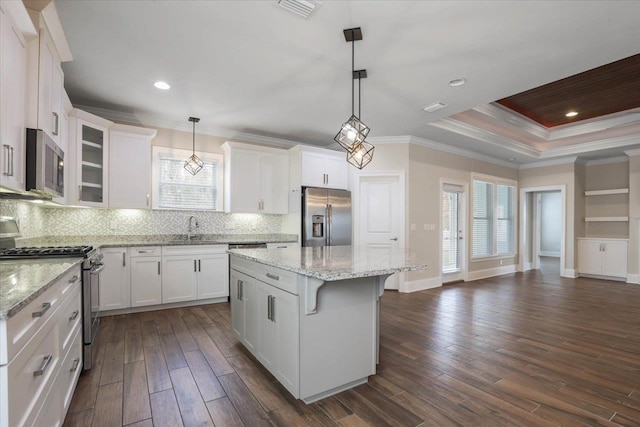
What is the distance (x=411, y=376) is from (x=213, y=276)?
307cm

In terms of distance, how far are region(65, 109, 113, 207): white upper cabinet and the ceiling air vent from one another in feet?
9.30

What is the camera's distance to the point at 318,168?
5.34 meters

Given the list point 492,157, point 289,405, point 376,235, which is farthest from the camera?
point 492,157

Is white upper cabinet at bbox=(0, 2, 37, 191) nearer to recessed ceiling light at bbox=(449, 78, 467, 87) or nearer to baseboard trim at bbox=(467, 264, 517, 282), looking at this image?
recessed ceiling light at bbox=(449, 78, 467, 87)

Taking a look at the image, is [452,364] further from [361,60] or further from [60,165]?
[60,165]

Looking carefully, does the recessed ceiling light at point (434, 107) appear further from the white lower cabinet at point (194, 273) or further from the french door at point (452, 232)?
the white lower cabinet at point (194, 273)

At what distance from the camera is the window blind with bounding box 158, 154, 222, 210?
15.1 ft

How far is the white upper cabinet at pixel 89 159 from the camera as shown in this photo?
3.53 m

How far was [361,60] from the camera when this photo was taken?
2.90 meters

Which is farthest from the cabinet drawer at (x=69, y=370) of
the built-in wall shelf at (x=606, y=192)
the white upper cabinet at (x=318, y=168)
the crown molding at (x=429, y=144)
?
the built-in wall shelf at (x=606, y=192)

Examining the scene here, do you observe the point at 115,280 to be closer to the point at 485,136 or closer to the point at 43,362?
the point at 43,362

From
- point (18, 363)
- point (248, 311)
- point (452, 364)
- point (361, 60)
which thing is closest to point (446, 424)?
point (452, 364)

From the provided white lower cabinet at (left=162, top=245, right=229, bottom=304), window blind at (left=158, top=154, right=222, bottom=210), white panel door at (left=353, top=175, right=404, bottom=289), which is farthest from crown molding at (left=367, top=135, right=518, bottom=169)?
white lower cabinet at (left=162, top=245, right=229, bottom=304)

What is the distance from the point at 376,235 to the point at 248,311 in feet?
10.7
